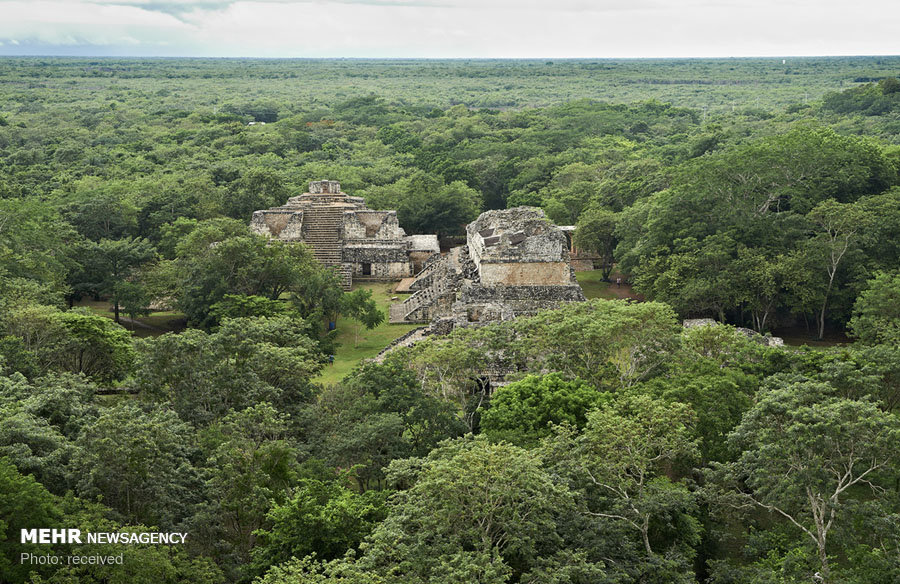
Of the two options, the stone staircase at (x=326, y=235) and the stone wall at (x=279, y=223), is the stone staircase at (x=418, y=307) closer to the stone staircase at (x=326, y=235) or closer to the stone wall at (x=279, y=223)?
the stone staircase at (x=326, y=235)

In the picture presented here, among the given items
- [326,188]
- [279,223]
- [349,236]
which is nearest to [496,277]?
[349,236]

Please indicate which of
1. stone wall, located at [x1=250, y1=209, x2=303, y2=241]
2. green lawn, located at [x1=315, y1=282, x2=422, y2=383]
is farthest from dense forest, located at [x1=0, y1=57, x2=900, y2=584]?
stone wall, located at [x1=250, y1=209, x2=303, y2=241]

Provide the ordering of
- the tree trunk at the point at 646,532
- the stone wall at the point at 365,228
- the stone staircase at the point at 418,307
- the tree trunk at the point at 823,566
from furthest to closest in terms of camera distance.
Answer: the stone wall at the point at 365,228
the stone staircase at the point at 418,307
the tree trunk at the point at 646,532
the tree trunk at the point at 823,566

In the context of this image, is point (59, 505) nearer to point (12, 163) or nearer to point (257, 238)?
point (257, 238)

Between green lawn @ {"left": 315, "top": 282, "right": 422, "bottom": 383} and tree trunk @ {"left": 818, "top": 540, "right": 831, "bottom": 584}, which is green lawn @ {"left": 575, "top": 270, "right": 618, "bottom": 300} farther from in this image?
tree trunk @ {"left": 818, "top": 540, "right": 831, "bottom": 584}

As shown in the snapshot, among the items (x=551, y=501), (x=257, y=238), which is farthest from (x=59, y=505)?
(x=257, y=238)

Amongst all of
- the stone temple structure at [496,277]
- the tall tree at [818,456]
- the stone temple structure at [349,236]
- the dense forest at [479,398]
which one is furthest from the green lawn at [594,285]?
the tall tree at [818,456]
